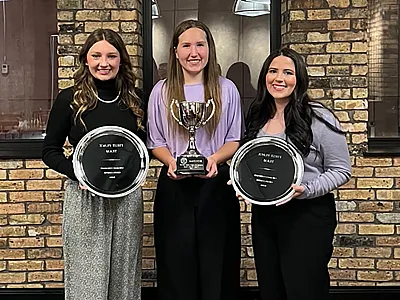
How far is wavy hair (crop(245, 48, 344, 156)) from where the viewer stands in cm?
220

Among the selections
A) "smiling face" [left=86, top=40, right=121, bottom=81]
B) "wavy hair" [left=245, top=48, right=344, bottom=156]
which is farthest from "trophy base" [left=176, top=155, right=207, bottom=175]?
"smiling face" [left=86, top=40, right=121, bottom=81]

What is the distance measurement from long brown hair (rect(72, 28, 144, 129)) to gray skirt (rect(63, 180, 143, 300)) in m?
0.33

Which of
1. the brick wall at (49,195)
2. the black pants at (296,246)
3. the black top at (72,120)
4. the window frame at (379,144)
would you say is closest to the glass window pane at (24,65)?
the brick wall at (49,195)

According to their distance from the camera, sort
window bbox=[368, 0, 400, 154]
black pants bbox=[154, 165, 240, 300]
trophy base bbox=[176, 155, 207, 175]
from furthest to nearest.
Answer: window bbox=[368, 0, 400, 154] → black pants bbox=[154, 165, 240, 300] → trophy base bbox=[176, 155, 207, 175]

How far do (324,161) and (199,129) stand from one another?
547 millimetres

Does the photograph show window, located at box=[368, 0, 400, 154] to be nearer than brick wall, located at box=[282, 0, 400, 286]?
No

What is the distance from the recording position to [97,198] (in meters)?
2.32

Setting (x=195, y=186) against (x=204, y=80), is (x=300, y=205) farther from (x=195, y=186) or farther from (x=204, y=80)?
(x=204, y=80)

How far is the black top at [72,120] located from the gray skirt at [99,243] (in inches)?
4.9

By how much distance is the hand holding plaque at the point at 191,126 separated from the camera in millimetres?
2248

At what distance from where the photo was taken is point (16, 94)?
3346 millimetres

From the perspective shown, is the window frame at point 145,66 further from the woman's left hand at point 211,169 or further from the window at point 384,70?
the woman's left hand at point 211,169

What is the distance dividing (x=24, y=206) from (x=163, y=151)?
4.18 ft

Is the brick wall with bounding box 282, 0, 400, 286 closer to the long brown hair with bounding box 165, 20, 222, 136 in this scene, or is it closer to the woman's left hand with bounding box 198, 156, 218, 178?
the long brown hair with bounding box 165, 20, 222, 136
